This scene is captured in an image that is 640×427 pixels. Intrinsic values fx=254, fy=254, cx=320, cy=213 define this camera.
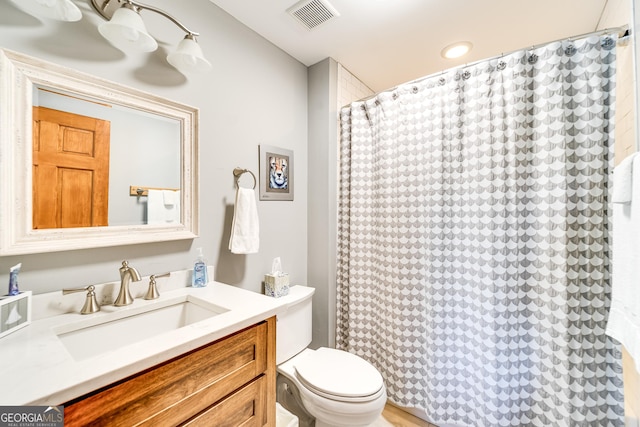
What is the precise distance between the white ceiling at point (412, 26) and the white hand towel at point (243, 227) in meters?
1.03

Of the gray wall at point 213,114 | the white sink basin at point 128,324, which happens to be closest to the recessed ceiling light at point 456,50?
the gray wall at point 213,114

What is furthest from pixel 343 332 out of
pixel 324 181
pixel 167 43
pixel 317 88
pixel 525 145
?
pixel 167 43

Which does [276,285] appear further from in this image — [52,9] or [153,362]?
[52,9]

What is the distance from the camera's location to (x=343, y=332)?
1.90 meters

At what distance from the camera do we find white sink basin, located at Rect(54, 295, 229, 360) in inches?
33.2

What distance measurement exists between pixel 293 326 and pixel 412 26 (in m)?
1.91

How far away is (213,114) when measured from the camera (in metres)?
1.35

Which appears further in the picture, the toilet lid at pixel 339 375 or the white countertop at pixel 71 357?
the toilet lid at pixel 339 375

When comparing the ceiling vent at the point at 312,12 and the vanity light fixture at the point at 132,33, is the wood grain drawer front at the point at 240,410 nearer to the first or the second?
the vanity light fixture at the point at 132,33

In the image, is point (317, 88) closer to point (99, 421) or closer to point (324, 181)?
point (324, 181)

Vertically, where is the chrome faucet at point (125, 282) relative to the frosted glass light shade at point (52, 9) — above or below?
below

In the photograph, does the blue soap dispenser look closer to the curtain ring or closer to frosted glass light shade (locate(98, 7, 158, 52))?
frosted glass light shade (locate(98, 7, 158, 52))

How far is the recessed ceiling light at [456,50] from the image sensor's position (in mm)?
1707

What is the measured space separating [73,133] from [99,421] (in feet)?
3.10
